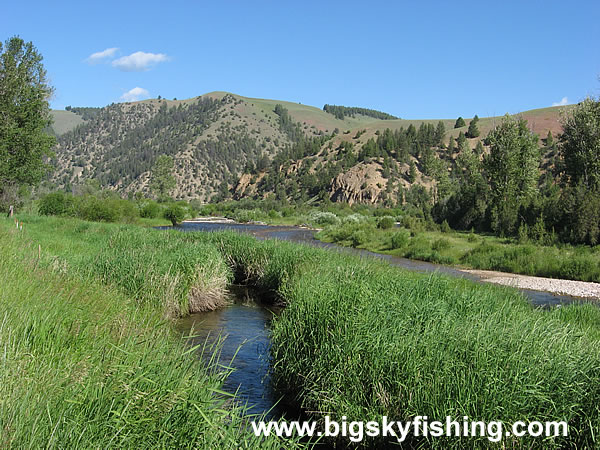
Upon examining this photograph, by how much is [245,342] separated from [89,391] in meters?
5.57

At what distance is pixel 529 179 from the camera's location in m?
45.9

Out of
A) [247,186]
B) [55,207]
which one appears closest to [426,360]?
[55,207]

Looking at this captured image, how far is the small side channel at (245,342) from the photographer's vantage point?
26.2 ft

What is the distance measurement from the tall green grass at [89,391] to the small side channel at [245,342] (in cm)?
64

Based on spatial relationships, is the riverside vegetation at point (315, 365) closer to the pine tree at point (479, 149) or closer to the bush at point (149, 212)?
the bush at point (149, 212)

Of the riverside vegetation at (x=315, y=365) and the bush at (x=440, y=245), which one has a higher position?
the riverside vegetation at (x=315, y=365)

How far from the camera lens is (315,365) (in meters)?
7.46

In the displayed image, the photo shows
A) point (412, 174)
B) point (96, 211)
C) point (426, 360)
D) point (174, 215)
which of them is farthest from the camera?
point (412, 174)

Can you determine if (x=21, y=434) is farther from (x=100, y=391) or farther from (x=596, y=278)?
(x=596, y=278)

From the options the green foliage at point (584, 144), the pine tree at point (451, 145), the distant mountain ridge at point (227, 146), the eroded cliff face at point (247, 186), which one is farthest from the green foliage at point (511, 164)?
the eroded cliff face at point (247, 186)

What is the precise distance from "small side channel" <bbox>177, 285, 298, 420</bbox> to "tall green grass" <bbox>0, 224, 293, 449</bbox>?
639 mm

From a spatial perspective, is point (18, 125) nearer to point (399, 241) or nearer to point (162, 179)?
point (399, 241)

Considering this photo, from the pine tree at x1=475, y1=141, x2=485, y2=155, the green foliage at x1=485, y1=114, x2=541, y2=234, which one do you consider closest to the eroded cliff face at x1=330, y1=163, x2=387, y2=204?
the pine tree at x1=475, y1=141, x2=485, y2=155

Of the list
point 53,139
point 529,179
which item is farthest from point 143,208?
point 529,179
